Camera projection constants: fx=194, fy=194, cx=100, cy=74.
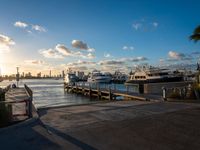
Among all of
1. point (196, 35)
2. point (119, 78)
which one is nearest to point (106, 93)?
point (196, 35)

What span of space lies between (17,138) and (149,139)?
416 centimetres

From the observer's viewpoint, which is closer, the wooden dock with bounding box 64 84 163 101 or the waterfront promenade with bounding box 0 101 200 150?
the waterfront promenade with bounding box 0 101 200 150

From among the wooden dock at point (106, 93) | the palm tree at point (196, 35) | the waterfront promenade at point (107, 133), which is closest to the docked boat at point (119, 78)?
the wooden dock at point (106, 93)

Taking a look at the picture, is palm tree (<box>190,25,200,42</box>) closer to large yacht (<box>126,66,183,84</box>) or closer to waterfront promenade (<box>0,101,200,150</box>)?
waterfront promenade (<box>0,101,200,150</box>)

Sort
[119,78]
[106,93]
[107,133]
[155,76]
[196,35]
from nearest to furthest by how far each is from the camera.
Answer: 1. [107,133]
2. [196,35]
3. [106,93]
4. [155,76]
5. [119,78]

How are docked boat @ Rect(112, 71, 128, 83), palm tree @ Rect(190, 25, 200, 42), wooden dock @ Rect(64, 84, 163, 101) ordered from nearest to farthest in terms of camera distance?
palm tree @ Rect(190, 25, 200, 42) < wooden dock @ Rect(64, 84, 163, 101) < docked boat @ Rect(112, 71, 128, 83)

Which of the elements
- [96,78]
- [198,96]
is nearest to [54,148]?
[198,96]

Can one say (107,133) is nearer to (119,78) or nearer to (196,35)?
(196,35)

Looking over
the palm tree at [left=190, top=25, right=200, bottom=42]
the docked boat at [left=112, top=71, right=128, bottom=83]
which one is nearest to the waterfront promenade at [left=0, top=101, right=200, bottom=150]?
the palm tree at [left=190, top=25, right=200, bottom=42]

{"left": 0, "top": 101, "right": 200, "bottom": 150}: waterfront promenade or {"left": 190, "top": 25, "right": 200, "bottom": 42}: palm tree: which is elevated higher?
{"left": 190, "top": 25, "right": 200, "bottom": 42}: palm tree

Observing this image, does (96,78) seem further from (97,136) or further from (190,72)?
(97,136)

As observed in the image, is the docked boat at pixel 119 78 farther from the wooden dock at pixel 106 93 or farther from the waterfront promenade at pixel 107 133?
the waterfront promenade at pixel 107 133

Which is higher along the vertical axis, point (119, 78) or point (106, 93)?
point (119, 78)

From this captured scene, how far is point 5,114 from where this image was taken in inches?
313
